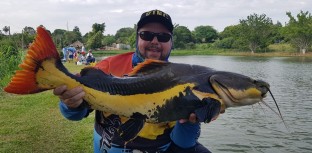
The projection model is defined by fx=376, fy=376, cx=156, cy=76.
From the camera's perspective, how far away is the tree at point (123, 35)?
13152 cm

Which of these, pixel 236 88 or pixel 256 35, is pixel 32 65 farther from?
pixel 256 35

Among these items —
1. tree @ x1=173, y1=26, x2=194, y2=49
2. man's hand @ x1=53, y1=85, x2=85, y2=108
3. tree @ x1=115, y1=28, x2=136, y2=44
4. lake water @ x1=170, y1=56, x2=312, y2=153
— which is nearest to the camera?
man's hand @ x1=53, y1=85, x2=85, y2=108

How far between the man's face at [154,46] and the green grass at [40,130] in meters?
3.27

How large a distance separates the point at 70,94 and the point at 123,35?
5735 inches

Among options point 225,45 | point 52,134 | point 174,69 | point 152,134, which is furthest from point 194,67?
point 225,45

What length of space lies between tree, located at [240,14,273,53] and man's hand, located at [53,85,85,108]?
8494cm

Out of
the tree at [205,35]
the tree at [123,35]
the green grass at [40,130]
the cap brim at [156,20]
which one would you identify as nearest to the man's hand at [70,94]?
the cap brim at [156,20]

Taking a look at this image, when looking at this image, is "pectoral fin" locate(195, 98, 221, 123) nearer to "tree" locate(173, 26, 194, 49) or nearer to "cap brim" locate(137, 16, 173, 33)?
"cap brim" locate(137, 16, 173, 33)

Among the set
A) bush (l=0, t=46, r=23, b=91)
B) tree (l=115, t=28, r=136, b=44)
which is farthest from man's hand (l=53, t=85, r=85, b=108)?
tree (l=115, t=28, r=136, b=44)

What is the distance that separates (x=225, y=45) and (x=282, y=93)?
8603cm

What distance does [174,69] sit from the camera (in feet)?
11.1

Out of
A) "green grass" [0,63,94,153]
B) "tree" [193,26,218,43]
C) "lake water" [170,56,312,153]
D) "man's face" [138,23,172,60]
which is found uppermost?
"tree" [193,26,218,43]

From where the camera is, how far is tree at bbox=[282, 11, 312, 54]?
73.2 m

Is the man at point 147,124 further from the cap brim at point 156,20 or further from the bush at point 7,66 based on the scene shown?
the bush at point 7,66
